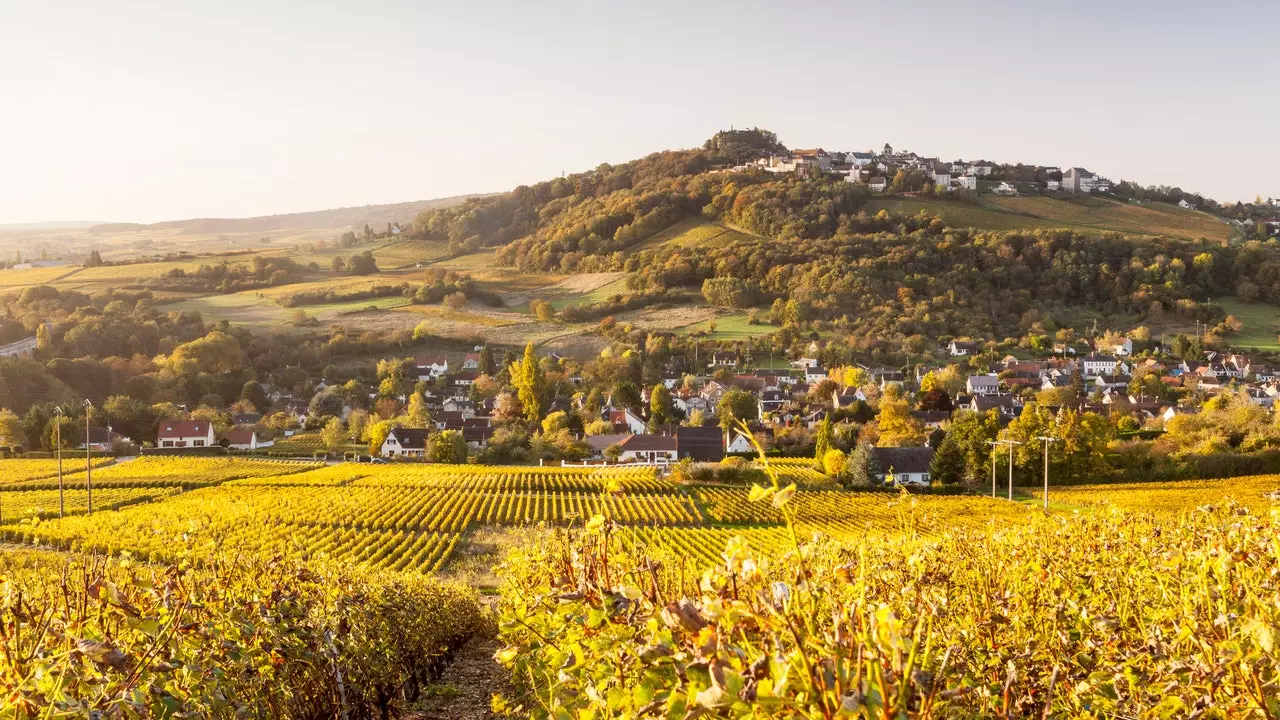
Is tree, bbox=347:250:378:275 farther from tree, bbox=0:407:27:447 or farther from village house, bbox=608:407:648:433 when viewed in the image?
tree, bbox=0:407:27:447

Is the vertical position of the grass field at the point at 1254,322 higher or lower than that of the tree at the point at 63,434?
higher

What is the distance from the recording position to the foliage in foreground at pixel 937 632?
178cm

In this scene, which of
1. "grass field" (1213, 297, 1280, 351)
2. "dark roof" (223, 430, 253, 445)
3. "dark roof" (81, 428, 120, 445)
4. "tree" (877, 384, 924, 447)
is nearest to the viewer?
"tree" (877, 384, 924, 447)

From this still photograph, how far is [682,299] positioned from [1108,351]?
1594 inches

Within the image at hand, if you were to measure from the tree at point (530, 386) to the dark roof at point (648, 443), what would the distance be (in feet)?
27.9

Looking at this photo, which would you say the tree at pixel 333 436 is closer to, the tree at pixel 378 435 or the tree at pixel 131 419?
the tree at pixel 378 435

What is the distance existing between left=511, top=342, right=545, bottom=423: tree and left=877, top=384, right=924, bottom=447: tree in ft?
70.7

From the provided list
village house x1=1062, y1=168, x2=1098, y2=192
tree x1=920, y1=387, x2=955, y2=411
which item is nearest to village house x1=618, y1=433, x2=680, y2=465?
tree x1=920, y1=387, x2=955, y2=411

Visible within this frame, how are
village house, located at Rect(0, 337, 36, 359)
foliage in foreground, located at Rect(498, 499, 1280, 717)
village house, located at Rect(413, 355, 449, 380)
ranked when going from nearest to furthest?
foliage in foreground, located at Rect(498, 499, 1280, 717), village house, located at Rect(0, 337, 36, 359), village house, located at Rect(413, 355, 449, 380)

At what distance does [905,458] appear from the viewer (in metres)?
44.9

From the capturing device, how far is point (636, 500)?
36.3 m

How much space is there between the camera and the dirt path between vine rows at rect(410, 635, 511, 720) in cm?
963

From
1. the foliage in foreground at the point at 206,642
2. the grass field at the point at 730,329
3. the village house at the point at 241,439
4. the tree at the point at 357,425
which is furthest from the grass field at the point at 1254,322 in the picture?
the foliage in foreground at the point at 206,642

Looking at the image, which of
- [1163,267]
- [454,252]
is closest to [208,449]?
[454,252]
